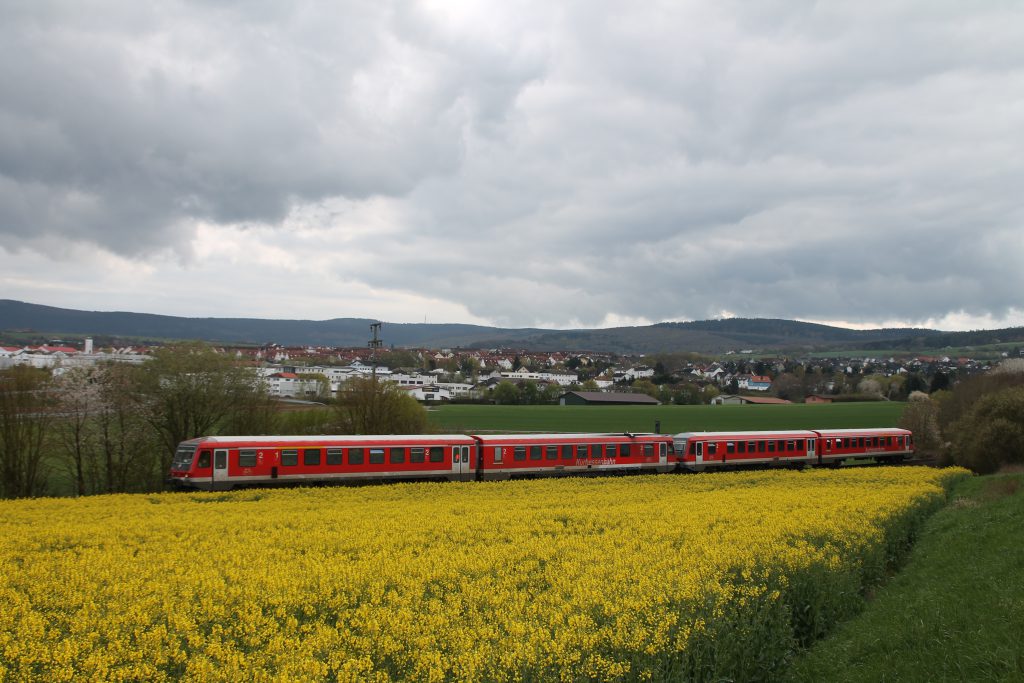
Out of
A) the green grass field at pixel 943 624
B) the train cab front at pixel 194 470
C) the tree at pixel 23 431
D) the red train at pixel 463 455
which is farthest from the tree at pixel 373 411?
the green grass field at pixel 943 624

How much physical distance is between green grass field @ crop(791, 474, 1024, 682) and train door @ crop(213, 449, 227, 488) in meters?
23.2

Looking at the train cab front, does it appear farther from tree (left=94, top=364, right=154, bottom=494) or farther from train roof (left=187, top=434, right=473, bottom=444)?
tree (left=94, top=364, right=154, bottom=494)

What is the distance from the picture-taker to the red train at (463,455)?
28688 mm

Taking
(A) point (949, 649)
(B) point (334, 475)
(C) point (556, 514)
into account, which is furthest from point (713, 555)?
(B) point (334, 475)

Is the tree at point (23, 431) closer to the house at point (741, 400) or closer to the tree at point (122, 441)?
the tree at point (122, 441)

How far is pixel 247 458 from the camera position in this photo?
94.5 feet

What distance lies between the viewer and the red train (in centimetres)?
2869

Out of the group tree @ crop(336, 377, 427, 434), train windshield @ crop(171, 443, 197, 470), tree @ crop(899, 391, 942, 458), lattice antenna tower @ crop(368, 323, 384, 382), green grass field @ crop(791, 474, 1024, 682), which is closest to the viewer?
green grass field @ crop(791, 474, 1024, 682)

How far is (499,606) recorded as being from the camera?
9.70 m

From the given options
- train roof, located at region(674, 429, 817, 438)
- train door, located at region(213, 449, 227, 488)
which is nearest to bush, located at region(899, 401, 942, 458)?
train roof, located at region(674, 429, 817, 438)

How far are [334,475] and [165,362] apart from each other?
18.5 meters

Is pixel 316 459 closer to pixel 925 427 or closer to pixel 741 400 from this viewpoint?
pixel 925 427

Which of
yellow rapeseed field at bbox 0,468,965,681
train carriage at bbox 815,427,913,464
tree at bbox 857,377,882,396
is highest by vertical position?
yellow rapeseed field at bbox 0,468,965,681

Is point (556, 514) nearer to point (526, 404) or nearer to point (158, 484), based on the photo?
point (158, 484)
